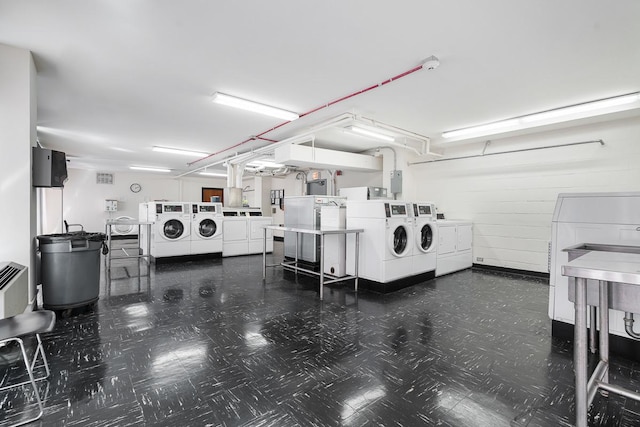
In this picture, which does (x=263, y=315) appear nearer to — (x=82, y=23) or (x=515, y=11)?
(x=82, y=23)

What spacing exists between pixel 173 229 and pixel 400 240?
4758mm

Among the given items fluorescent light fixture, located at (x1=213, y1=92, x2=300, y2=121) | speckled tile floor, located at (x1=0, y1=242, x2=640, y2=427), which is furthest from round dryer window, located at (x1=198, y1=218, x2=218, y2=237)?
fluorescent light fixture, located at (x1=213, y1=92, x2=300, y2=121)

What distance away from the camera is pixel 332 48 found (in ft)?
9.34

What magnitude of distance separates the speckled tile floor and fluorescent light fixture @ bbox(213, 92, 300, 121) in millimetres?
2693

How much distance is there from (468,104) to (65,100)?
596cm

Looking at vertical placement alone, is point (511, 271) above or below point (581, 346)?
below

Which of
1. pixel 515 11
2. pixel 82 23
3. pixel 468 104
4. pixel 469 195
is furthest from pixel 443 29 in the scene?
pixel 469 195

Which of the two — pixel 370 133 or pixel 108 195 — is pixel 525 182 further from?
pixel 108 195

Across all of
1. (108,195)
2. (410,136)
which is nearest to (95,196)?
(108,195)

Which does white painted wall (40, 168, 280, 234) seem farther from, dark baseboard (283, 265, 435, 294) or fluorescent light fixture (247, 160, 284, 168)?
dark baseboard (283, 265, 435, 294)

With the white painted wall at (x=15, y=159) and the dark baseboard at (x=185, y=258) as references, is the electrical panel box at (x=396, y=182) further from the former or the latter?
the white painted wall at (x=15, y=159)

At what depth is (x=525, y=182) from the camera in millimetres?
5461

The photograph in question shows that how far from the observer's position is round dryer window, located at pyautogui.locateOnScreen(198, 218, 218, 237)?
6555 millimetres

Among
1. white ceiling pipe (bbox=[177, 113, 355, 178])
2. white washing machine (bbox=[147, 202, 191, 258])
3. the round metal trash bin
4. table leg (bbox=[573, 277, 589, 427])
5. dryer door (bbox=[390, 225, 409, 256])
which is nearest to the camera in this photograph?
table leg (bbox=[573, 277, 589, 427])
